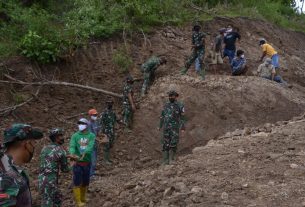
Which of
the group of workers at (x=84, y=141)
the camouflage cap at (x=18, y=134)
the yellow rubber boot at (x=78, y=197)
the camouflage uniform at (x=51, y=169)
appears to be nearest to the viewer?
the group of workers at (x=84, y=141)

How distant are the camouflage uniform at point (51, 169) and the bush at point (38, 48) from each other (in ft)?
23.1

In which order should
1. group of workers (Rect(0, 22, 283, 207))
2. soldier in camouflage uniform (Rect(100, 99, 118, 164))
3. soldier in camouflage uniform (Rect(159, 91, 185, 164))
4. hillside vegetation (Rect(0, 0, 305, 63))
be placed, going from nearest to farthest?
group of workers (Rect(0, 22, 283, 207))
soldier in camouflage uniform (Rect(159, 91, 185, 164))
soldier in camouflage uniform (Rect(100, 99, 118, 164))
hillside vegetation (Rect(0, 0, 305, 63))

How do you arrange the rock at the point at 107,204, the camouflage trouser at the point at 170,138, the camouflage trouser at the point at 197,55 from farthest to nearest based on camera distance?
the camouflage trouser at the point at 197,55
the camouflage trouser at the point at 170,138
the rock at the point at 107,204

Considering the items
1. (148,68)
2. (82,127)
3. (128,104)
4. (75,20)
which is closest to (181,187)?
(82,127)

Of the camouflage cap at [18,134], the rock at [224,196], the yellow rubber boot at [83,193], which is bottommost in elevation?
the yellow rubber boot at [83,193]

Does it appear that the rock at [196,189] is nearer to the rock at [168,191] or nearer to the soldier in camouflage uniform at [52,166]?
the rock at [168,191]

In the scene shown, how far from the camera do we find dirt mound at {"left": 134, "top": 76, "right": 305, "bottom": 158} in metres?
11.4

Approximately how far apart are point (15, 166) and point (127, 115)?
27.5 feet

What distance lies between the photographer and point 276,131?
875cm

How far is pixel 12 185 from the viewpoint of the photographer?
3.10 metres

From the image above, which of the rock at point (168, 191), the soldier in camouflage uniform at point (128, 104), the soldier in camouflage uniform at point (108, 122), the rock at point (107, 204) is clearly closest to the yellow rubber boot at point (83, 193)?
the rock at point (107, 204)

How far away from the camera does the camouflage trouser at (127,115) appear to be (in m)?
11.5

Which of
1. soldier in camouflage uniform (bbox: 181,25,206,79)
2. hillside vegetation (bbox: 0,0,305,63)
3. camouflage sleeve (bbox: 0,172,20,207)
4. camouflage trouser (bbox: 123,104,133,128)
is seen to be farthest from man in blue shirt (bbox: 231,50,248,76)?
camouflage sleeve (bbox: 0,172,20,207)

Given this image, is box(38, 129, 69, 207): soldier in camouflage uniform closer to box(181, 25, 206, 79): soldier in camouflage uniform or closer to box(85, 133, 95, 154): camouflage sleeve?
box(85, 133, 95, 154): camouflage sleeve
